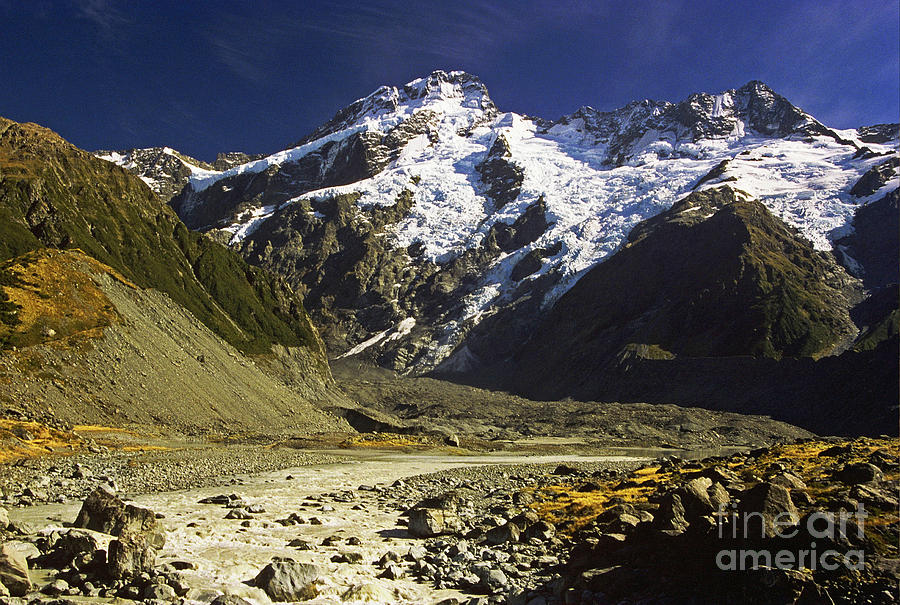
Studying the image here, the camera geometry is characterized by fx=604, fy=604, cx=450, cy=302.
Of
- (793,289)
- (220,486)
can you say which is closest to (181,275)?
(220,486)

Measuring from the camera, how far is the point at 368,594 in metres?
15.8

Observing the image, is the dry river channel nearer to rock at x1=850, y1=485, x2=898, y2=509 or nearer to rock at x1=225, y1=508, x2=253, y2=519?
rock at x1=225, y1=508, x2=253, y2=519

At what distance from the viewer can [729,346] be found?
179500mm

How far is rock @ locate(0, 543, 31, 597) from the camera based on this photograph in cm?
1284

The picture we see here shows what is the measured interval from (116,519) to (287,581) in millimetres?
6027

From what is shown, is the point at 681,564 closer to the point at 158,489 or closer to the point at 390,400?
the point at 158,489

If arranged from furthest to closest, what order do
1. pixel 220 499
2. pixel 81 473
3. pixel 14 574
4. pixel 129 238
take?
1. pixel 129 238
2. pixel 81 473
3. pixel 220 499
4. pixel 14 574

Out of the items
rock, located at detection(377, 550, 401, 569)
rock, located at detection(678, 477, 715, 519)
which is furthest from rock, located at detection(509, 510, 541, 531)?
rock, located at detection(678, 477, 715, 519)

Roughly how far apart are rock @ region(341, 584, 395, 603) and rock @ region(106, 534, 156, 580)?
16.6 feet

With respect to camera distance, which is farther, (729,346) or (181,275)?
(729,346)

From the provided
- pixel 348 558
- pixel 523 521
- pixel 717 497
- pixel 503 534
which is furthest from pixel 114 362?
pixel 717 497

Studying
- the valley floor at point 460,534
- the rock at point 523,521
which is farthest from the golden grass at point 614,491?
the rock at point 523,521

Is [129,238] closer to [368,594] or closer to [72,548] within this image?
[72,548]

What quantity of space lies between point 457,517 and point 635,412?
403 feet
